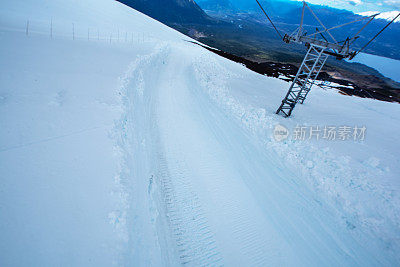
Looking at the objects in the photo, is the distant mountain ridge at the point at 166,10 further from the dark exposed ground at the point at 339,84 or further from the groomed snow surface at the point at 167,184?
the groomed snow surface at the point at 167,184

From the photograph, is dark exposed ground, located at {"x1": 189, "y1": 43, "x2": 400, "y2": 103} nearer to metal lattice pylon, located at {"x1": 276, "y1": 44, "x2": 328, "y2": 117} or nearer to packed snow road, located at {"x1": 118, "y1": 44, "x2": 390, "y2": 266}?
metal lattice pylon, located at {"x1": 276, "y1": 44, "x2": 328, "y2": 117}

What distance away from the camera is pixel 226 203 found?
16.7 ft

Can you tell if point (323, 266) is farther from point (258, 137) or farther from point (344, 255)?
point (258, 137)

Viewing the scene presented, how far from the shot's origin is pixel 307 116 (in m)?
12.0

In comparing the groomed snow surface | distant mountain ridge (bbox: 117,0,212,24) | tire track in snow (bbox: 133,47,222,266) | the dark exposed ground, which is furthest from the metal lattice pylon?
distant mountain ridge (bbox: 117,0,212,24)

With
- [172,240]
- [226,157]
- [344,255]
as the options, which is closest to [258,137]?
[226,157]

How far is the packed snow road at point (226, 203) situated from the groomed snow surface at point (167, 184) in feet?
0.10

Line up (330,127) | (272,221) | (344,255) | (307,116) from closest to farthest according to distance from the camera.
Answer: (344,255) < (272,221) < (330,127) < (307,116)

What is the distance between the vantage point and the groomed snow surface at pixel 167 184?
365 cm

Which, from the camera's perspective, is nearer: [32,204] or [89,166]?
[32,204]

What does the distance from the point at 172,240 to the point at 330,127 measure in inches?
427

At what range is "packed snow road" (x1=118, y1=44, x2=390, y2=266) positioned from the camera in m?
4.15

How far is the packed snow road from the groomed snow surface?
0.03 m

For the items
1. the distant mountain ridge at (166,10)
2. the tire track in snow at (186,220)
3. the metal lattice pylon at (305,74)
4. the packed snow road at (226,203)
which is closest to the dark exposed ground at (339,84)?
the metal lattice pylon at (305,74)
